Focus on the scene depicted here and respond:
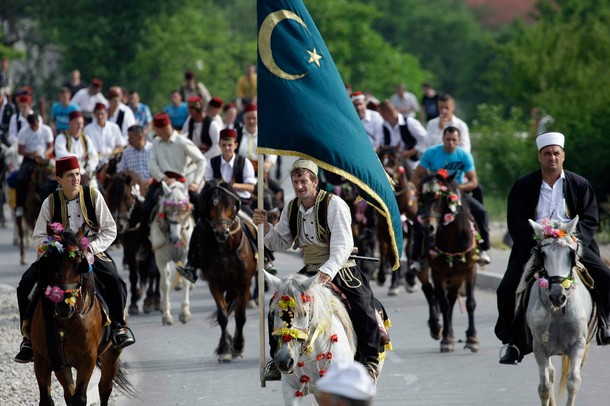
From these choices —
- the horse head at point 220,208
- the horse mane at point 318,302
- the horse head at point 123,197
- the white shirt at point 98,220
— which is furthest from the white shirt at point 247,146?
the horse mane at point 318,302

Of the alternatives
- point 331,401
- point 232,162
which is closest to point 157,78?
point 232,162

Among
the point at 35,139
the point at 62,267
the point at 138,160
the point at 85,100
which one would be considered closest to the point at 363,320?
the point at 62,267

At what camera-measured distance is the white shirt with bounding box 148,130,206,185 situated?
19.2m

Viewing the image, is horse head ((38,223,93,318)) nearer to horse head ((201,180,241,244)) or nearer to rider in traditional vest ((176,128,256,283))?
horse head ((201,180,241,244))

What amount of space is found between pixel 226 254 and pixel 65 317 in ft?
17.6

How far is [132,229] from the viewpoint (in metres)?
20.7

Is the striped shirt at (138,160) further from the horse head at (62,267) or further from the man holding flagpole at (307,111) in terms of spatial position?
the horse head at (62,267)

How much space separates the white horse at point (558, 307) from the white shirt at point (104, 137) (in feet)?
44.1

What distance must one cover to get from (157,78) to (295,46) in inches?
1499

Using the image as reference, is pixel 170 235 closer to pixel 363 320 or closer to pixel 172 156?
pixel 172 156

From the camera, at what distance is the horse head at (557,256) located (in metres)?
11.6

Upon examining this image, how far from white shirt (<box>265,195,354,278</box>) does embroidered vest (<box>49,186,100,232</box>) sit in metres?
1.74

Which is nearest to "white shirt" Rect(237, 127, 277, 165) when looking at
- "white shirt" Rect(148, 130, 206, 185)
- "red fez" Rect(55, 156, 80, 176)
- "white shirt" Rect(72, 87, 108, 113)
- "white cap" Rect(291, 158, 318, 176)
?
"white shirt" Rect(148, 130, 206, 185)

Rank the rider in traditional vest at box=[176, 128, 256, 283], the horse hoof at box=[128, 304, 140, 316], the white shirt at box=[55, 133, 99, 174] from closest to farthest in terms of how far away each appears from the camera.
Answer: the rider in traditional vest at box=[176, 128, 256, 283] < the horse hoof at box=[128, 304, 140, 316] < the white shirt at box=[55, 133, 99, 174]
